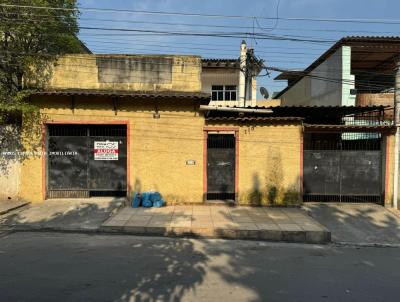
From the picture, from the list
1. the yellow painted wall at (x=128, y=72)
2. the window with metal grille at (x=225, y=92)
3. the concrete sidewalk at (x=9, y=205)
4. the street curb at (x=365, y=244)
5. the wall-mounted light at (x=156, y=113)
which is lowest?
the street curb at (x=365, y=244)

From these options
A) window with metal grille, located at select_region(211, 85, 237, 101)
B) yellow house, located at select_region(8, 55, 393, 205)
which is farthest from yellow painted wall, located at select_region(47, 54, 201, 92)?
window with metal grille, located at select_region(211, 85, 237, 101)

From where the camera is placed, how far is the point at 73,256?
6859 millimetres

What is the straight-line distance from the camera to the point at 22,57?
37.4 ft

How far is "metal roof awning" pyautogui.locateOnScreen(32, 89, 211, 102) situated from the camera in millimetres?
11391

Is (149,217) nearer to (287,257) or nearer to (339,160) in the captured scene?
(287,257)

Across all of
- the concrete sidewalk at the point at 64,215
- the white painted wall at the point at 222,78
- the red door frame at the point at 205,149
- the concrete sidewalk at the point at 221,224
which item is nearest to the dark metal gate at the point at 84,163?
the concrete sidewalk at the point at 64,215

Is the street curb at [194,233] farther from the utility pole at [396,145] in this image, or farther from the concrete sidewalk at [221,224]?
the utility pole at [396,145]

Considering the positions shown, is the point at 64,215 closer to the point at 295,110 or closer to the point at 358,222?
the point at 358,222

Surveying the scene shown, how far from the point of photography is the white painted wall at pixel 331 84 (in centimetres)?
1581

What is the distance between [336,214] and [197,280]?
721 cm

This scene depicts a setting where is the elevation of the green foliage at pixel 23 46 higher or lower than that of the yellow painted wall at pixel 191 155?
higher

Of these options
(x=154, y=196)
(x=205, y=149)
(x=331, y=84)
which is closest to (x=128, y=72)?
(x=205, y=149)

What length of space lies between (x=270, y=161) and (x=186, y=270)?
673 centimetres

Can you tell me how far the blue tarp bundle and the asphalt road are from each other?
2915 millimetres
